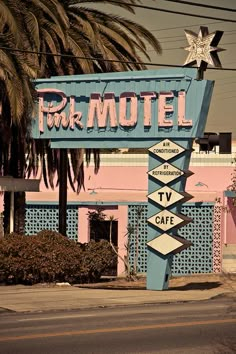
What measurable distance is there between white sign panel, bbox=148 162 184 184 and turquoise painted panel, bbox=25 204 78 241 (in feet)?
33.3

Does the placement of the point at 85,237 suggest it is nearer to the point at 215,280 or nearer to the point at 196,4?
the point at 215,280

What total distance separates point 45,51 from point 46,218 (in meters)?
8.94

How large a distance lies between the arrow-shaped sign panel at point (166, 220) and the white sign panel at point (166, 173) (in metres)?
0.91

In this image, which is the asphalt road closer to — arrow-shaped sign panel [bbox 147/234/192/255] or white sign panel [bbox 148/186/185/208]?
arrow-shaped sign panel [bbox 147/234/192/255]

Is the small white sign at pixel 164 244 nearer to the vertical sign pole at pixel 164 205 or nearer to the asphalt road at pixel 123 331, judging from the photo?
the vertical sign pole at pixel 164 205

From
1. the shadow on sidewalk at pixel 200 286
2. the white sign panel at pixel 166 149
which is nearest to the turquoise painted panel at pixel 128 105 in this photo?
the white sign panel at pixel 166 149

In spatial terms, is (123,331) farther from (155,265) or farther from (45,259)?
(45,259)

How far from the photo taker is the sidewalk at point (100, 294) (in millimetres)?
21016

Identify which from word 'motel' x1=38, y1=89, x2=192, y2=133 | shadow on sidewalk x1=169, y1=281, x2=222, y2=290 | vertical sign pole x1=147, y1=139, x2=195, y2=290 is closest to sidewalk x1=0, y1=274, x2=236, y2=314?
shadow on sidewalk x1=169, y1=281, x2=222, y2=290

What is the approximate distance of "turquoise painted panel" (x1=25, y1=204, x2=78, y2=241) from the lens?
35.6 meters

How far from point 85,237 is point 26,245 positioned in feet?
29.2

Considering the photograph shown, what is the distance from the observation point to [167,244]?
1021 inches

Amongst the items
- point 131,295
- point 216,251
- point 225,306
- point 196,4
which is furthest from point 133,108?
point 216,251

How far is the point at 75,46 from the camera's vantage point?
95.2 feet
